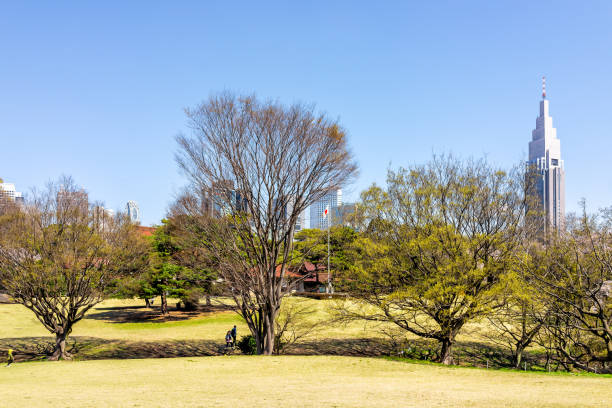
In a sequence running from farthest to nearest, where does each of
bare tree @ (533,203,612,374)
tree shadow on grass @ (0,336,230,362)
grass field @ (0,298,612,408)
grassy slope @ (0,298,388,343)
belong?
grassy slope @ (0,298,388,343)
tree shadow on grass @ (0,336,230,362)
bare tree @ (533,203,612,374)
grass field @ (0,298,612,408)

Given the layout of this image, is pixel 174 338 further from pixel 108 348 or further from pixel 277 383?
pixel 277 383

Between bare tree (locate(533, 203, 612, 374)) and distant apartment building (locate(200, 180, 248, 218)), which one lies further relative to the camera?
distant apartment building (locate(200, 180, 248, 218))

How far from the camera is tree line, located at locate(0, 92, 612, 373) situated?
22875mm

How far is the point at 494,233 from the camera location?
24.4 metres

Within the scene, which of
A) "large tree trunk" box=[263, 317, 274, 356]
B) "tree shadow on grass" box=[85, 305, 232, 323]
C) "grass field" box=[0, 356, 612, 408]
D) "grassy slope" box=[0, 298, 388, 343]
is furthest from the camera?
"tree shadow on grass" box=[85, 305, 232, 323]

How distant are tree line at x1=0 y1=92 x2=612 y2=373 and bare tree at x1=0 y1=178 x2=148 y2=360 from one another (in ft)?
0.28

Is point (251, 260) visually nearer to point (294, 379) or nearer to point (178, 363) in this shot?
point (178, 363)

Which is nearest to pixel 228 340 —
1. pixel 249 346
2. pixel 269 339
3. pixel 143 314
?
pixel 249 346

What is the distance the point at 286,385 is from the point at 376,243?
12.0 metres

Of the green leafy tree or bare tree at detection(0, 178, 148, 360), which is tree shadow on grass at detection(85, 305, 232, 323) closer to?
bare tree at detection(0, 178, 148, 360)

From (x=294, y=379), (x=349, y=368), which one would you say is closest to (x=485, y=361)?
(x=349, y=368)

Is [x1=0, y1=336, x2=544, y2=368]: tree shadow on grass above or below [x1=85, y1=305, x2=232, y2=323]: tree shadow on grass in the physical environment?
above

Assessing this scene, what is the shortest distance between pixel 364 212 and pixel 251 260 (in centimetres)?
739

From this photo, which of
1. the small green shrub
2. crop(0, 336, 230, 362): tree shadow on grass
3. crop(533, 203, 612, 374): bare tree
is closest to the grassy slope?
crop(0, 336, 230, 362): tree shadow on grass
